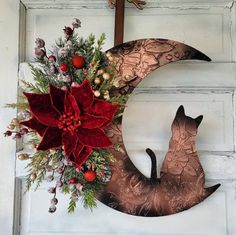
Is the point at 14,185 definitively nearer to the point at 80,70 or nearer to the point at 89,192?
the point at 89,192

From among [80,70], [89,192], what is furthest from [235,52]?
[89,192]

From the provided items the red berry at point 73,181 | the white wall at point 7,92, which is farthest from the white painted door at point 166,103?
the red berry at point 73,181

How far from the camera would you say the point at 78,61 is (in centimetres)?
69

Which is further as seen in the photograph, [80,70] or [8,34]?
[8,34]

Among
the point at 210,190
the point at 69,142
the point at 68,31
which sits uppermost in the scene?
the point at 68,31

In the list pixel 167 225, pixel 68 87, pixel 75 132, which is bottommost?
pixel 167 225

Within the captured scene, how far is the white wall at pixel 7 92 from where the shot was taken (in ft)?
2.68

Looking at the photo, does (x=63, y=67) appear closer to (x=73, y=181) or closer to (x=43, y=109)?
(x=43, y=109)

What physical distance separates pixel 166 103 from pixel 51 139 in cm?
33

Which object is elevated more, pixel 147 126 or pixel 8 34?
pixel 8 34

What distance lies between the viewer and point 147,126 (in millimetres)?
828

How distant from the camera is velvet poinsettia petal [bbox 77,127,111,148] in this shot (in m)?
0.66

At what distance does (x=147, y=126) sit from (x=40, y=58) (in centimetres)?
32

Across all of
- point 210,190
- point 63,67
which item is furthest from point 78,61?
point 210,190
